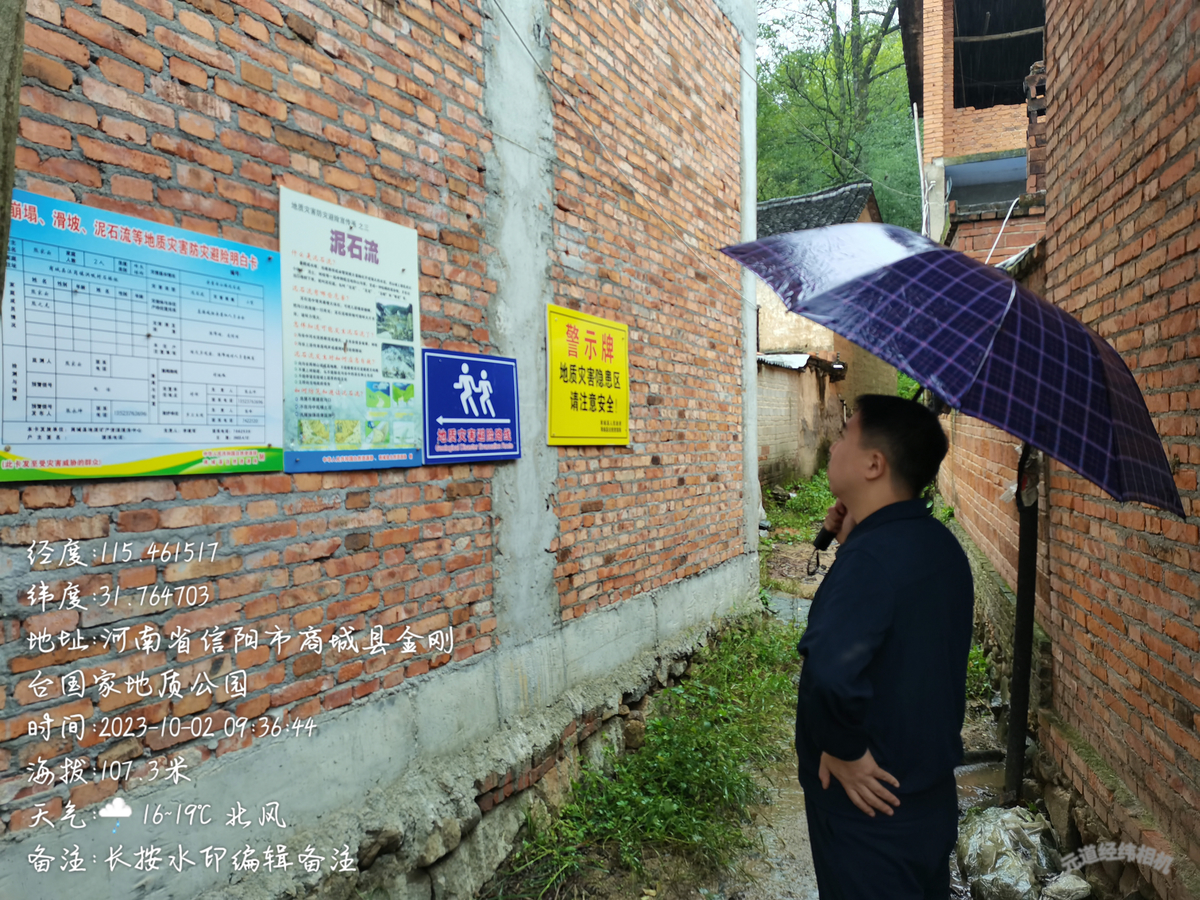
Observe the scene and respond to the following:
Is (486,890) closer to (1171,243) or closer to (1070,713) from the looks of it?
(1070,713)

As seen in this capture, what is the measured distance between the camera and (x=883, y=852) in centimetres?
176

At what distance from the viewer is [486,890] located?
3.04m

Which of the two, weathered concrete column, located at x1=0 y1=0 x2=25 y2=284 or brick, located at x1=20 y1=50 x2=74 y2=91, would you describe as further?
brick, located at x1=20 y1=50 x2=74 y2=91

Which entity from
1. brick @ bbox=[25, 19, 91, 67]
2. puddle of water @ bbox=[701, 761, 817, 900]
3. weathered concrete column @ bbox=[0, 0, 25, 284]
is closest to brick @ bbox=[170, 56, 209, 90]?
brick @ bbox=[25, 19, 91, 67]

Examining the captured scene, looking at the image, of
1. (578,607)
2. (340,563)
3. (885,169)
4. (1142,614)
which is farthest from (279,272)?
(885,169)

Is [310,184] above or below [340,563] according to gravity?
above

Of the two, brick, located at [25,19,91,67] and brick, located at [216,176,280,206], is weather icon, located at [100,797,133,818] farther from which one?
brick, located at [25,19,91,67]

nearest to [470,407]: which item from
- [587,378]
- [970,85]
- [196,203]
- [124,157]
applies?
[587,378]

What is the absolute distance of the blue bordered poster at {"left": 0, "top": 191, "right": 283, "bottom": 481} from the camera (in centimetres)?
183

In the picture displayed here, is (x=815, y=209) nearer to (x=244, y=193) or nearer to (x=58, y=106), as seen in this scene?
(x=244, y=193)

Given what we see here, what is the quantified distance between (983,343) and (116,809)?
97.6 inches

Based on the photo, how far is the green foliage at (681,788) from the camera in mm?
3273

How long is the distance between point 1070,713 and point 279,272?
372 cm

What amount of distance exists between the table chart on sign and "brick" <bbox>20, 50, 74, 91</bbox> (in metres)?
0.42
